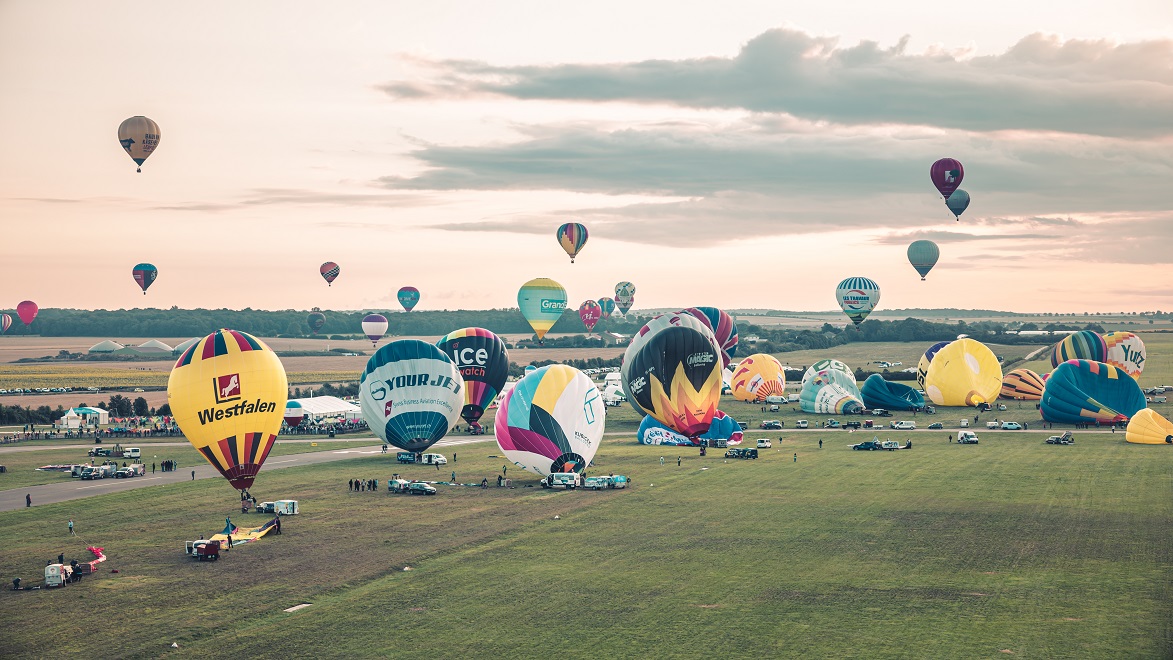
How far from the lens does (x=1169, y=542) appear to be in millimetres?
32812

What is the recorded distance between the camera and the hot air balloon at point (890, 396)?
7825 cm

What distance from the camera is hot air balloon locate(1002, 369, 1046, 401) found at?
84.8 meters

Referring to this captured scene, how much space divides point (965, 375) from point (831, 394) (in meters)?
9.77

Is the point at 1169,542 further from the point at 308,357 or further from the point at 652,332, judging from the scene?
the point at 308,357

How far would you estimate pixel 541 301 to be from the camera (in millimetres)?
108188

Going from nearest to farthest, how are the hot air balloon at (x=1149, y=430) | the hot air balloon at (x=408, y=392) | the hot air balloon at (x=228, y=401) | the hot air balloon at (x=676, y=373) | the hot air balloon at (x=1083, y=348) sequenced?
the hot air balloon at (x=228, y=401), the hot air balloon at (x=408, y=392), the hot air balloon at (x=676, y=373), the hot air balloon at (x=1149, y=430), the hot air balloon at (x=1083, y=348)

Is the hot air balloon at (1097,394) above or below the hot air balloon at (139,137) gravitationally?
below

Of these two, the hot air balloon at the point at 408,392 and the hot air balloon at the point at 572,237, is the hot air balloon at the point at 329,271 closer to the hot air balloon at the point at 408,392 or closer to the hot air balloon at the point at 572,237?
the hot air balloon at the point at 572,237

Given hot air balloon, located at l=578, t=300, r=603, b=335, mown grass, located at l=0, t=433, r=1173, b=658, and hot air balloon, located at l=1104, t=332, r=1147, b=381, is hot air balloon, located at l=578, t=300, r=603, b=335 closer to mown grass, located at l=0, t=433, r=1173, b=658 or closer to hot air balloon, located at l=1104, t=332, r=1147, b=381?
hot air balloon, located at l=1104, t=332, r=1147, b=381

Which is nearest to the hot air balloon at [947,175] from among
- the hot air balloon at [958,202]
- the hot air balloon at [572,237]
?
the hot air balloon at [958,202]

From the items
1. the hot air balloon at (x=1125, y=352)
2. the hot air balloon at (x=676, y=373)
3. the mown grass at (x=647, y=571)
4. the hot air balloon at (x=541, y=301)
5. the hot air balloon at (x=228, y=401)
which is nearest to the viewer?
the mown grass at (x=647, y=571)

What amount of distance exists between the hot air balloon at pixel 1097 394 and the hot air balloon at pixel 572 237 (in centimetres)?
4913

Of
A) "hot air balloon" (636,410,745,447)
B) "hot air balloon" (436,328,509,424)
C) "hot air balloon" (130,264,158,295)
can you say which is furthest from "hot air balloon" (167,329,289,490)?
"hot air balloon" (130,264,158,295)

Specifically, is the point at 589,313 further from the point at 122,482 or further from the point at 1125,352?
the point at 122,482
